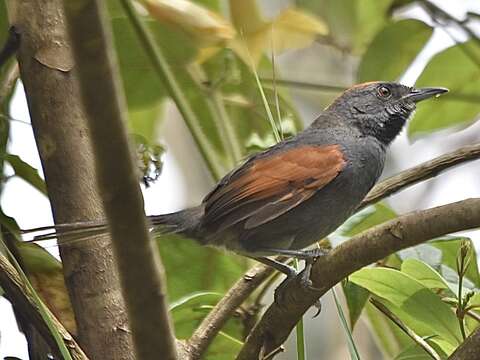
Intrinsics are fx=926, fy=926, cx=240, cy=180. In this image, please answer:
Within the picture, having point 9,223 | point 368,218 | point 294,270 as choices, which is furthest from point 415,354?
point 9,223

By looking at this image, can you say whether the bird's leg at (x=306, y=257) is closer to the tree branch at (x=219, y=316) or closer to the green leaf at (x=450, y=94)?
the tree branch at (x=219, y=316)

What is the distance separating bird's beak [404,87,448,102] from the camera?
340 centimetres

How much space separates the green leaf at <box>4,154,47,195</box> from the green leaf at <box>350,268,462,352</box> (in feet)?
3.00

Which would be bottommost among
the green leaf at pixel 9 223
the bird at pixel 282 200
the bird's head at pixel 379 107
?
the green leaf at pixel 9 223

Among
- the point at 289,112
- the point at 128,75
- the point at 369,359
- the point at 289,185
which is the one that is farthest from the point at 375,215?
the point at 369,359

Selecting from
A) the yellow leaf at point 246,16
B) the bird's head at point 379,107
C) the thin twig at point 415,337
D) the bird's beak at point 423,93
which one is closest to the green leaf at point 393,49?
the bird's beak at point 423,93

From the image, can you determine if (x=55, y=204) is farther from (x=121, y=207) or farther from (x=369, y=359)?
(x=369, y=359)

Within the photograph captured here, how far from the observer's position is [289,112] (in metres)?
3.31

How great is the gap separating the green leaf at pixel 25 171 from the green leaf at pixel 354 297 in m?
0.85

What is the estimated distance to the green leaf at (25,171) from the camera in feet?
8.02

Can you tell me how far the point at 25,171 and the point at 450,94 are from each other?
5.15 feet

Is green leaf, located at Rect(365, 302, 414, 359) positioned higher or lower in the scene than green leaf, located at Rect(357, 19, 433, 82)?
lower

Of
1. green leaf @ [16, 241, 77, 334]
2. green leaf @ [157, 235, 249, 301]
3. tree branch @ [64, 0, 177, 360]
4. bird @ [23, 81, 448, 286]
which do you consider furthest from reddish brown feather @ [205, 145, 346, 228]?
tree branch @ [64, 0, 177, 360]

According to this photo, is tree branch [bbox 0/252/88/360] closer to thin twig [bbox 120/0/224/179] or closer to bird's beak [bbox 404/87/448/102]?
thin twig [bbox 120/0/224/179]
